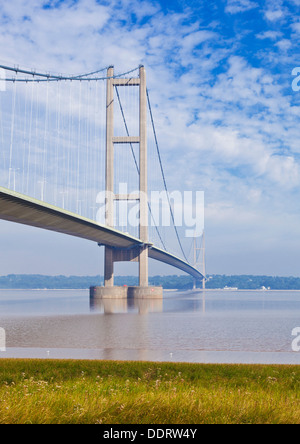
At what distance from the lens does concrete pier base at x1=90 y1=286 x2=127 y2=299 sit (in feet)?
227

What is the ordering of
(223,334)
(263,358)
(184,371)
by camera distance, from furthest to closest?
1. (223,334)
2. (263,358)
3. (184,371)

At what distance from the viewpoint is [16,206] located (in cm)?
4194

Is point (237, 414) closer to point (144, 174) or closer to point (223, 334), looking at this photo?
point (223, 334)

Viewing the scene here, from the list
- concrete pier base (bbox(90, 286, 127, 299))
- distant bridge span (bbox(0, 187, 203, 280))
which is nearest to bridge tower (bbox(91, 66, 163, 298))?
concrete pier base (bbox(90, 286, 127, 299))

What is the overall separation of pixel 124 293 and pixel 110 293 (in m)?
2.72

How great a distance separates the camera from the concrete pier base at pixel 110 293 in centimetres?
6919

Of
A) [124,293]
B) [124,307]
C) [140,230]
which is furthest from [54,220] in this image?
[124,293]

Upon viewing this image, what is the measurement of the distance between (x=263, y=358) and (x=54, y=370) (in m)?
6.96

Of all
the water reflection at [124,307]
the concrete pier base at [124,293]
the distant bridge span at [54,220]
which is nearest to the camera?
the distant bridge span at [54,220]

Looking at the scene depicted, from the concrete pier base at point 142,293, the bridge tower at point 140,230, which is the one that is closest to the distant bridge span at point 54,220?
the bridge tower at point 140,230

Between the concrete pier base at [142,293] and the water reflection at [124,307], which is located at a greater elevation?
the concrete pier base at [142,293]

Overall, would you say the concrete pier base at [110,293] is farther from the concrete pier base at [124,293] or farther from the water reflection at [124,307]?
the water reflection at [124,307]
